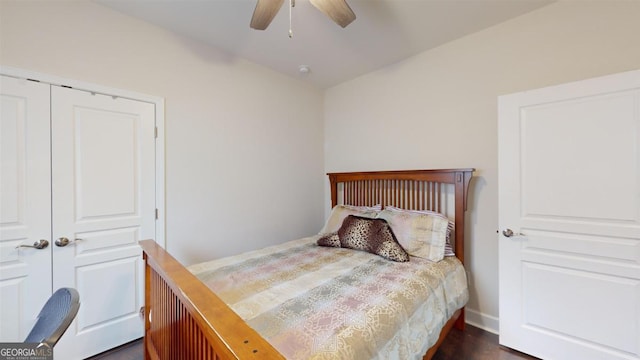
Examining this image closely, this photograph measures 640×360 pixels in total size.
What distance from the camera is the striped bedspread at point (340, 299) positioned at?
110cm

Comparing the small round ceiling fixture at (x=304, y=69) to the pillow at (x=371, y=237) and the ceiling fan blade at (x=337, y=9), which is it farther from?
the pillow at (x=371, y=237)

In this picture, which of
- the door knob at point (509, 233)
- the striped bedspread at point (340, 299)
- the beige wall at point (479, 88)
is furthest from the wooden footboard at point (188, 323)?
the beige wall at point (479, 88)

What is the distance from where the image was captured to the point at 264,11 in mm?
1588

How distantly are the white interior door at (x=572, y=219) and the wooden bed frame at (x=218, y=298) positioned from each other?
0.40 metres

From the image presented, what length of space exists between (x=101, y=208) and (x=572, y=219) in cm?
338

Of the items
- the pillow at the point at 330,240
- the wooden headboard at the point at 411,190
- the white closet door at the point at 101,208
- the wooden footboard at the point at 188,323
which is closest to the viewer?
the wooden footboard at the point at 188,323

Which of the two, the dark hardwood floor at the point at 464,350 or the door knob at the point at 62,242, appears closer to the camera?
the door knob at the point at 62,242

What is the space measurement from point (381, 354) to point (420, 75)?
2502 millimetres

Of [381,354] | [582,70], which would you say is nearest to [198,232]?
[381,354]

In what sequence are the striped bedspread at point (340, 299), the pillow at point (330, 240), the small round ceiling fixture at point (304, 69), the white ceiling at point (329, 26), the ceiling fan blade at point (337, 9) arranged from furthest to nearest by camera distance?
the small round ceiling fixture at point (304, 69), the pillow at point (330, 240), the white ceiling at point (329, 26), the ceiling fan blade at point (337, 9), the striped bedspread at point (340, 299)

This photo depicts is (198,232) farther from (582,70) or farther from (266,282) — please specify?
(582,70)

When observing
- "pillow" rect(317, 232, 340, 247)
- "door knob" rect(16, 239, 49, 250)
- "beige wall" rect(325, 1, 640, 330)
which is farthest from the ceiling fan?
"door knob" rect(16, 239, 49, 250)

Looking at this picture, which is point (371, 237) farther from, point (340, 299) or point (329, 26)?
point (329, 26)

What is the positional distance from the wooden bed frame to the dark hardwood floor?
153 mm
